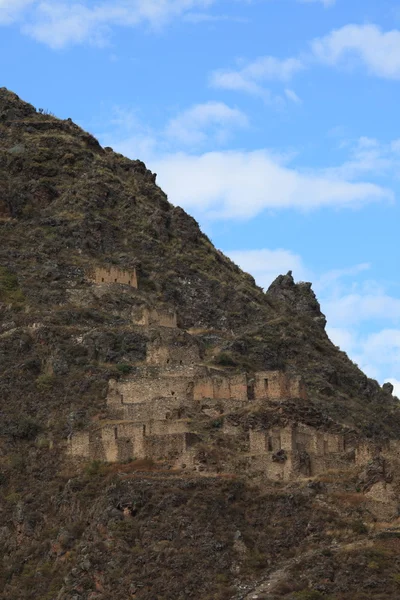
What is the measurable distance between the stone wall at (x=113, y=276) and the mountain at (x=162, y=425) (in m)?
0.07

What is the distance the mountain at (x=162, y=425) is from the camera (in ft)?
250

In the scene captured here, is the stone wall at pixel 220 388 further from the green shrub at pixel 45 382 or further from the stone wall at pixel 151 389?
the green shrub at pixel 45 382

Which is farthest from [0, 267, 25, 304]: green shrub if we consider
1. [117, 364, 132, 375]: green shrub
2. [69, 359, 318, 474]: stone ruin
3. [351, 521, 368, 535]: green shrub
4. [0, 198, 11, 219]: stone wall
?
[351, 521, 368, 535]: green shrub

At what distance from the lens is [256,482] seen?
8006 centimetres

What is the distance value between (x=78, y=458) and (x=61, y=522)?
12.9 feet

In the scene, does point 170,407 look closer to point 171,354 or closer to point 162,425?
point 162,425

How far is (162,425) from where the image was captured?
3300 inches

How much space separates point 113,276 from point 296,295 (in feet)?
59.1

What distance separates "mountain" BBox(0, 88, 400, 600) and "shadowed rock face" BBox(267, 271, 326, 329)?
8.01 feet

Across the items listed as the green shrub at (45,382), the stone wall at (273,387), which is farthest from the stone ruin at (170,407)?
the green shrub at (45,382)

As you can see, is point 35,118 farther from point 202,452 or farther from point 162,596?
point 162,596

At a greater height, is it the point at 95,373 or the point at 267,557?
the point at 95,373

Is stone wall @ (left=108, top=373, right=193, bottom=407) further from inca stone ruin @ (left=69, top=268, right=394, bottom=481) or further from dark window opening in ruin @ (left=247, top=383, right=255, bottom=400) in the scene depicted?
dark window opening in ruin @ (left=247, top=383, right=255, bottom=400)

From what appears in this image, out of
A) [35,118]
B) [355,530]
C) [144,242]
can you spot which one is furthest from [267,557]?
[35,118]
